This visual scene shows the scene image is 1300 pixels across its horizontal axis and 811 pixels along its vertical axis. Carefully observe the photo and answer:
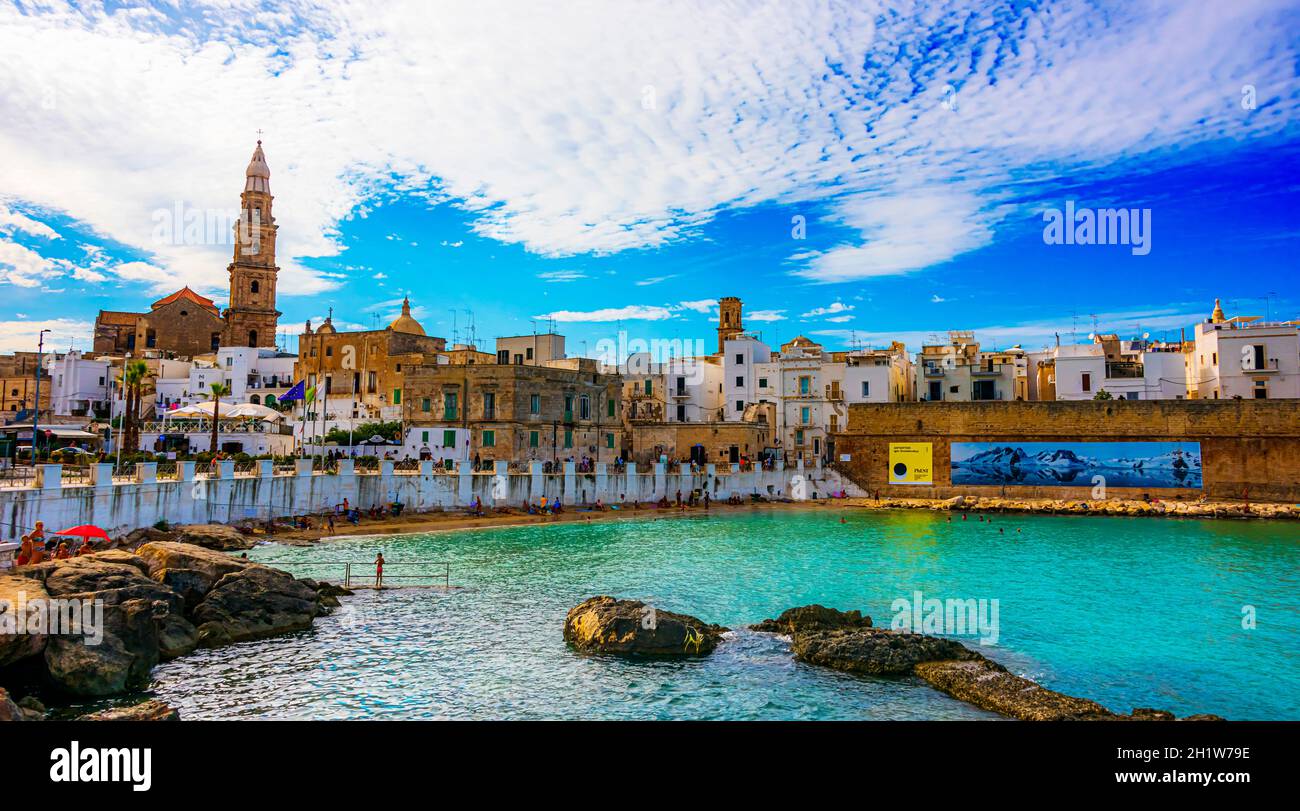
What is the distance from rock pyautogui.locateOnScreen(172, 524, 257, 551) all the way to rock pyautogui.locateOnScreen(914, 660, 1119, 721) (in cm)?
2139

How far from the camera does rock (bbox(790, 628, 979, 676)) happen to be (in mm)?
15234

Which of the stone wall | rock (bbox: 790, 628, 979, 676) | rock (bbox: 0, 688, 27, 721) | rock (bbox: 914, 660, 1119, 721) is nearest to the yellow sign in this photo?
the stone wall

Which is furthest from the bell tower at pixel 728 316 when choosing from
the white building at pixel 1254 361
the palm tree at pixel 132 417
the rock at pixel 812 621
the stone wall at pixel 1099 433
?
the rock at pixel 812 621

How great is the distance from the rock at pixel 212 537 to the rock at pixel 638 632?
46.4 feet

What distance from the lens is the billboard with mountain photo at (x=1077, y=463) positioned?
48562 mm

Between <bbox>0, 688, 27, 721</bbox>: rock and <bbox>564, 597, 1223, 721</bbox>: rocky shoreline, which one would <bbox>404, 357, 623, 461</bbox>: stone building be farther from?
<bbox>0, 688, 27, 721</bbox>: rock

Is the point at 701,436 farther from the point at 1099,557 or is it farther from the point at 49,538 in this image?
the point at 49,538

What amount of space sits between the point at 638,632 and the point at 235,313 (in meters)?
64.6

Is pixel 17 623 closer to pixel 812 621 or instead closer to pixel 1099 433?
pixel 812 621

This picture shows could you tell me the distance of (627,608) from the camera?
1744 cm

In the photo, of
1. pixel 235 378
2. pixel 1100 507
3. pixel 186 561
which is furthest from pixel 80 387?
pixel 1100 507
